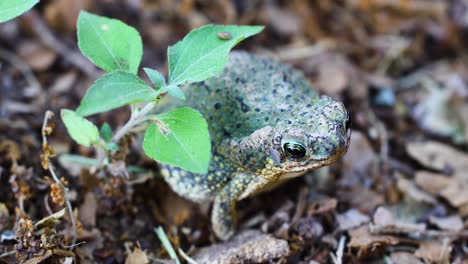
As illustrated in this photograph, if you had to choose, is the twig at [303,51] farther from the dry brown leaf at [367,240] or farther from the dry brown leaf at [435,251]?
the dry brown leaf at [435,251]

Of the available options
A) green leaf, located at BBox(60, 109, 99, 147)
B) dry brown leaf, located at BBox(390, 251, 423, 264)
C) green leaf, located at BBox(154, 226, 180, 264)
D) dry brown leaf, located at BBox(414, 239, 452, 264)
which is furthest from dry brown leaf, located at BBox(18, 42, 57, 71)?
dry brown leaf, located at BBox(414, 239, 452, 264)

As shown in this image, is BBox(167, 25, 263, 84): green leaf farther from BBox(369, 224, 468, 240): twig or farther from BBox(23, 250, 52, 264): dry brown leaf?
BBox(369, 224, 468, 240): twig

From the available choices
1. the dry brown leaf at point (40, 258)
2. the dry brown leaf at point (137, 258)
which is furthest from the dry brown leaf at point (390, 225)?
the dry brown leaf at point (40, 258)

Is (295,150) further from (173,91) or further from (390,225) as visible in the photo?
(390,225)

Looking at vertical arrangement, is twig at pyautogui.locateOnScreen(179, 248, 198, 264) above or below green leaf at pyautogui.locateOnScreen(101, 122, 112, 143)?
below

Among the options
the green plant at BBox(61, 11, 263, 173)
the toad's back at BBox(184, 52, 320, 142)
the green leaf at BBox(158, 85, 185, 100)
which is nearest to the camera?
the green plant at BBox(61, 11, 263, 173)

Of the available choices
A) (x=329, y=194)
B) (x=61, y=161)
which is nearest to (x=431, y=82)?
(x=329, y=194)
